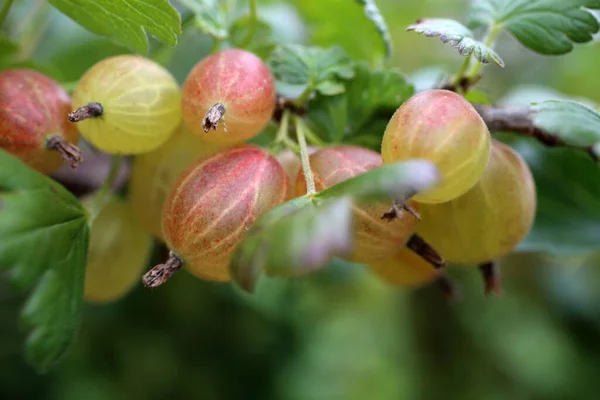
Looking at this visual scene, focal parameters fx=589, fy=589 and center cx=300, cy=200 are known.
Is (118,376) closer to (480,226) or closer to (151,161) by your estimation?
(151,161)

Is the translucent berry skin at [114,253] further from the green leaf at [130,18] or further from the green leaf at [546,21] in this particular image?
the green leaf at [546,21]

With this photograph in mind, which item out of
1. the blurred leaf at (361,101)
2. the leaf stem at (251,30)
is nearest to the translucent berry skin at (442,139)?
the blurred leaf at (361,101)

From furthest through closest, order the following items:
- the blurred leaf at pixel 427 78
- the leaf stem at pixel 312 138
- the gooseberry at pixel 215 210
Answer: the blurred leaf at pixel 427 78
the leaf stem at pixel 312 138
the gooseberry at pixel 215 210

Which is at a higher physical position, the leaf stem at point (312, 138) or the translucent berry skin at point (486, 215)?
the leaf stem at point (312, 138)

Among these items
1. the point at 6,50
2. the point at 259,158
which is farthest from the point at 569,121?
the point at 6,50

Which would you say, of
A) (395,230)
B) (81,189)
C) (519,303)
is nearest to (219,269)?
(395,230)

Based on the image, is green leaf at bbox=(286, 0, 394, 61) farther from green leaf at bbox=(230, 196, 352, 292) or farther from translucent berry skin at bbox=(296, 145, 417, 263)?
green leaf at bbox=(230, 196, 352, 292)

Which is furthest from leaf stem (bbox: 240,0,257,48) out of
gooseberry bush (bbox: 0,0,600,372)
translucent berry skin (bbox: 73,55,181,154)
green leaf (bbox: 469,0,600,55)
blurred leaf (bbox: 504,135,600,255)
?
blurred leaf (bbox: 504,135,600,255)
